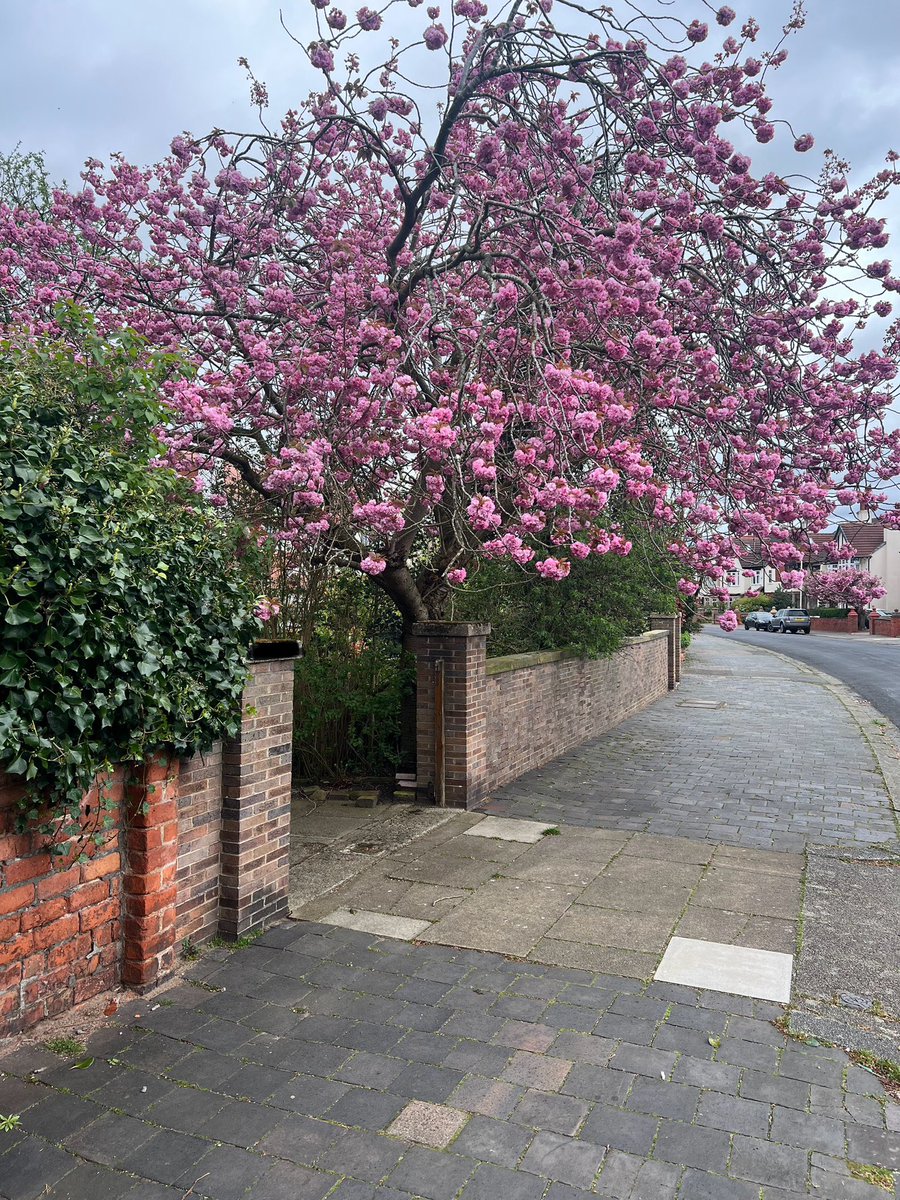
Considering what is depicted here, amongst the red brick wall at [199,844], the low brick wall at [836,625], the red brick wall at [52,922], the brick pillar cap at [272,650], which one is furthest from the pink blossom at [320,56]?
the low brick wall at [836,625]

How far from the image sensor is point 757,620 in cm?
5544

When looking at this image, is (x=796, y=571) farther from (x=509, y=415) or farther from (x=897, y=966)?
(x=897, y=966)

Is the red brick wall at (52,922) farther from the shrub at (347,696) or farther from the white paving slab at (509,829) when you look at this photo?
the shrub at (347,696)

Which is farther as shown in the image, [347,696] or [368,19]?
[347,696]

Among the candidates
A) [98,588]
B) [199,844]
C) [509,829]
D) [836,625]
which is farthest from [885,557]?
[98,588]

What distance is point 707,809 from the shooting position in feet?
23.9

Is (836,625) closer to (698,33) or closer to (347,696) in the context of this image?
(347,696)

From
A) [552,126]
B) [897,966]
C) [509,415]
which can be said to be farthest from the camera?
[552,126]

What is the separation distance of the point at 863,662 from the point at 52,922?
2770 cm

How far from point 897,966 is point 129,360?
4918 mm

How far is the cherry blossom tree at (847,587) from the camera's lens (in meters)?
7.27

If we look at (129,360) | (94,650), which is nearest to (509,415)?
(129,360)

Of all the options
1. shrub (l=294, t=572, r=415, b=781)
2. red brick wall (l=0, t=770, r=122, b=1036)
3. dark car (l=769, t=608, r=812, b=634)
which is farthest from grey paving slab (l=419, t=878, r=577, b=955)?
dark car (l=769, t=608, r=812, b=634)

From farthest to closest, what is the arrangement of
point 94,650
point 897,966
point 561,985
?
point 897,966, point 561,985, point 94,650
